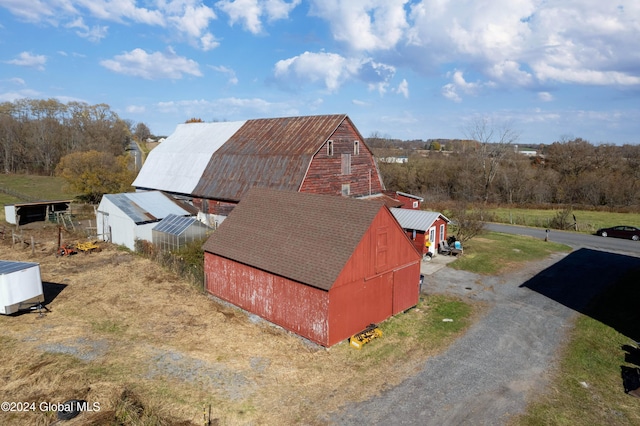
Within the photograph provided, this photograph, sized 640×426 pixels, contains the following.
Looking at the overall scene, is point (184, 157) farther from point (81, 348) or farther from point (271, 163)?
point (81, 348)

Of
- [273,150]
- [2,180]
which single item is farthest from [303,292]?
[2,180]

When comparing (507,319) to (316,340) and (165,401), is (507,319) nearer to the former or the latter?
→ (316,340)

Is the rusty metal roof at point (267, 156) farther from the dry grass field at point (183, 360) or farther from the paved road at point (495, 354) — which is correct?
the paved road at point (495, 354)

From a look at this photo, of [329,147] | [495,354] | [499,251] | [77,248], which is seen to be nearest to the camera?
[495,354]

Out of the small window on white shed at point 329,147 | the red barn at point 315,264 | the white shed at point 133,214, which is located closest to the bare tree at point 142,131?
the white shed at point 133,214

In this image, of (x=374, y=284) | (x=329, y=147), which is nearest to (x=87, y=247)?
(x=329, y=147)

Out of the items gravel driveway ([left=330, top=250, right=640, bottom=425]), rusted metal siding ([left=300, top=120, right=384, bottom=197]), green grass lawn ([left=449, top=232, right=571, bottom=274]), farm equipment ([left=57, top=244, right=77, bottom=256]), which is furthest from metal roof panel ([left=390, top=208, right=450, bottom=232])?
farm equipment ([left=57, top=244, right=77, bottom=256])
